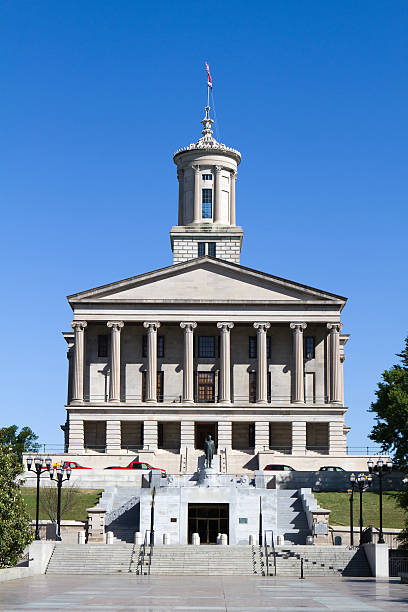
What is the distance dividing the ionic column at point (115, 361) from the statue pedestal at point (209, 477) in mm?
24941

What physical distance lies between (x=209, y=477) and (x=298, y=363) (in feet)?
87.8

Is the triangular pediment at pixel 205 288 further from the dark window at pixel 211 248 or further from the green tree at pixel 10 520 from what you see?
the green tree at pixel 10 520

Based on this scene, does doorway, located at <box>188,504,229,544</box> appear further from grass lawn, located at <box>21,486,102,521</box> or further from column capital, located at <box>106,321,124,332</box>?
column capital, located at <box>106,321,124,332</box>

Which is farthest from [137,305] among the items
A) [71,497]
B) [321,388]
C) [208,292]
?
[71,497]

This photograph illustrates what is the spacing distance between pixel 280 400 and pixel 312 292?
10.3 m

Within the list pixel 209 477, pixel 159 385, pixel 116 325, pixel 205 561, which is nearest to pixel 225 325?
pixel 159 385

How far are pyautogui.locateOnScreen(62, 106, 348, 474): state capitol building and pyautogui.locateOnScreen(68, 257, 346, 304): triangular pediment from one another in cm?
9

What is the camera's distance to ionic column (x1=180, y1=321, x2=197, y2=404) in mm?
91062

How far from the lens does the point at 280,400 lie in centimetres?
9400

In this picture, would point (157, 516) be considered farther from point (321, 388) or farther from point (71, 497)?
point (321, 388)

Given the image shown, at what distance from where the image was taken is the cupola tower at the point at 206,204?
337 ft

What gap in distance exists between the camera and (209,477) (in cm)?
6681

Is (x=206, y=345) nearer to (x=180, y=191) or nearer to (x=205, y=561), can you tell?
(x=180, y=191)

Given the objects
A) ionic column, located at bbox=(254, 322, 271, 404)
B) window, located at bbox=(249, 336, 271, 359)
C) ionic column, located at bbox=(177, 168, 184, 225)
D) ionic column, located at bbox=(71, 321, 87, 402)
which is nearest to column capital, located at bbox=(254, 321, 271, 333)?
ionic column, located at bbox=(254, 322, 271, 404)
